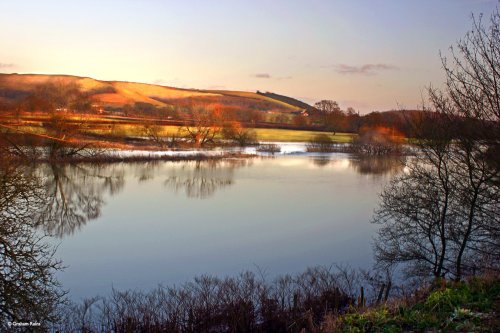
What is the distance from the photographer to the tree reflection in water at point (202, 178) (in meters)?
22.4

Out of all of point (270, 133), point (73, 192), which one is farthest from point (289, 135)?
point (73, 192)

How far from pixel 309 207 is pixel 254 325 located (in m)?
11.7

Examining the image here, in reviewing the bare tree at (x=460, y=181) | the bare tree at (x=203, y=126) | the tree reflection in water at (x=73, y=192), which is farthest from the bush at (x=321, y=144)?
the bare tree at (x=460, y=181)

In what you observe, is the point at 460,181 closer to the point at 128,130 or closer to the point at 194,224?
the point at 194,224

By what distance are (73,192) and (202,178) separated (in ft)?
27.7

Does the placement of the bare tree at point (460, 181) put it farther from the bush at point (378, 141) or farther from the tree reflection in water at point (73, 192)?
the bush at point (378, 141)

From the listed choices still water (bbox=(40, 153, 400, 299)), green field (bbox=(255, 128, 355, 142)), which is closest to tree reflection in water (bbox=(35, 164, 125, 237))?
still water (bbox=(40, 153, 400, 299))

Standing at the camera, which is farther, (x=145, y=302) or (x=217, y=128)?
(x=217, y=128)

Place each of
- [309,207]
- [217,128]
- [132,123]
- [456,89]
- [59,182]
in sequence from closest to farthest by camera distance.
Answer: [456,89], [309,207], [59,182], [132,123], [217,128]

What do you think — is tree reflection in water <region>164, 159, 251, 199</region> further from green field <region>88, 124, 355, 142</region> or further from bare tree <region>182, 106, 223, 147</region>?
bare tree <region>182, 106, 223, 147</region>

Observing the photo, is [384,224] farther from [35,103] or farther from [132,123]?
[132,123]

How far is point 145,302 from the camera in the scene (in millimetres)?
7930

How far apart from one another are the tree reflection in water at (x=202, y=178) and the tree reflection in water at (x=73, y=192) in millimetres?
Result: 3167

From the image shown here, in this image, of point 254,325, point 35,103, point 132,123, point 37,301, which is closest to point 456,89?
point 254,325
